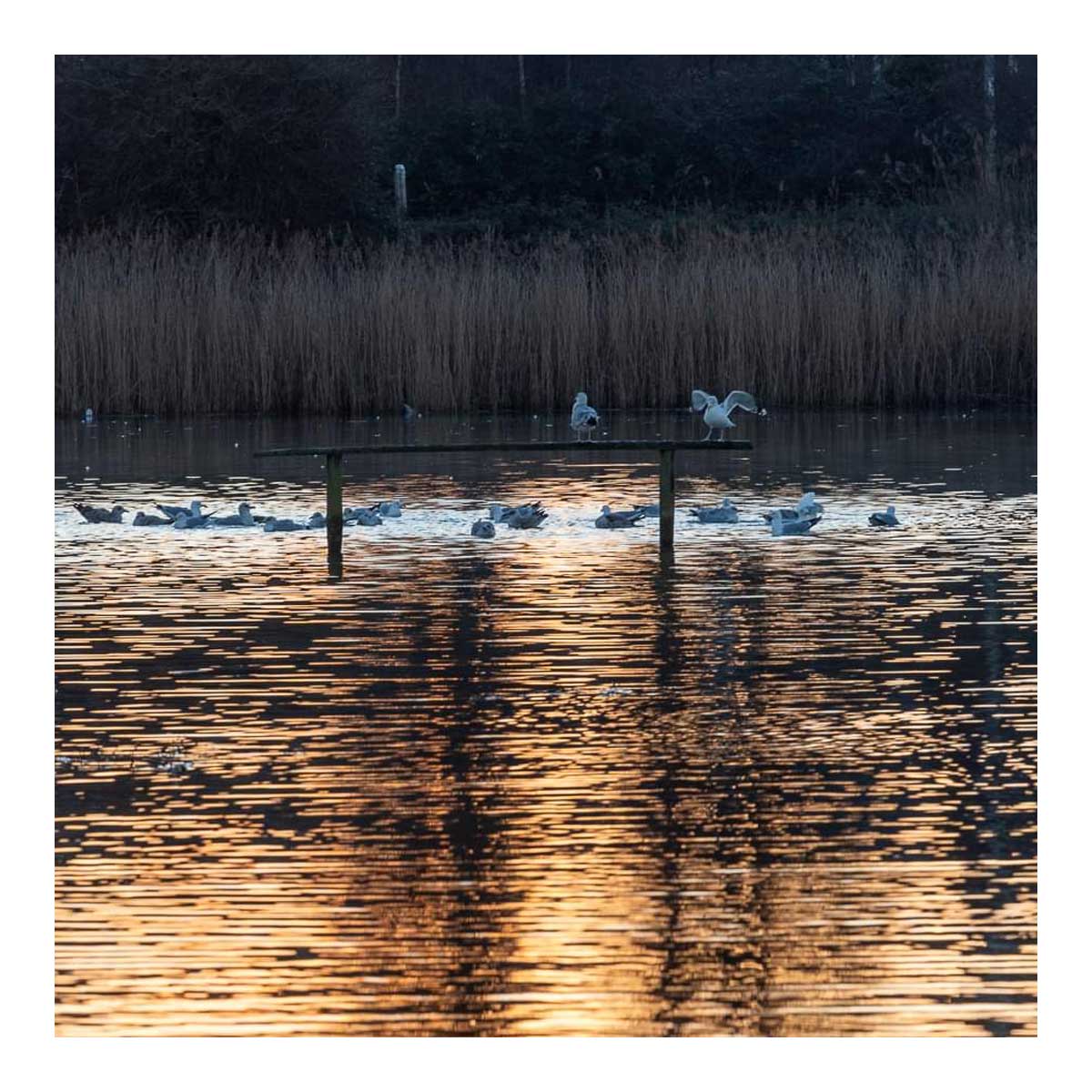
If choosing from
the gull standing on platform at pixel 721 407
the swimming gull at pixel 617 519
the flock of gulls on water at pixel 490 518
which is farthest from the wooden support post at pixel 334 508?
the gull standing on platform at pixel 721 407

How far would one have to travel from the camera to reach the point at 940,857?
516 centimetres

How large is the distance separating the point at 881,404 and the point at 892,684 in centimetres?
1303

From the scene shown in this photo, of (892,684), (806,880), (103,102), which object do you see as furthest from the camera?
(103,102)

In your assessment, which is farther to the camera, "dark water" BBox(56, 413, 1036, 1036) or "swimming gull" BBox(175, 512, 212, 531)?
"swimming gull" BBox(175, 512, 212, 531)

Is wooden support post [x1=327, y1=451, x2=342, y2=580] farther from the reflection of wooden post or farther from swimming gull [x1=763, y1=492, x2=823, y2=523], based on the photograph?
the reflection of wooden post

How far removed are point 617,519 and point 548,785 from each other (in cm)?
588

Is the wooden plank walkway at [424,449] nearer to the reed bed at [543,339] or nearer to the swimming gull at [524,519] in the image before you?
the swimming gull at [524,519]

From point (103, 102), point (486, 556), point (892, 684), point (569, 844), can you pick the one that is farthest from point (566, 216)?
point (569, 844)

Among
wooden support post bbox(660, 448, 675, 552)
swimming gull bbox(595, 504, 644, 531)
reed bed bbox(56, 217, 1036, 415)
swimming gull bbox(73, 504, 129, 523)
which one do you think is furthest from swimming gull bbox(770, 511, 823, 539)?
reed bed bbox(56, 217, 1036, 415)

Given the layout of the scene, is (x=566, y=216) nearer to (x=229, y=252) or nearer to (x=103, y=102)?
(x=103, y=102)

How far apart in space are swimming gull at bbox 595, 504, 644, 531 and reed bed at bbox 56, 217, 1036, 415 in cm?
808

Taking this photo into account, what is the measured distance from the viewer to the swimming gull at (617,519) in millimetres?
11648

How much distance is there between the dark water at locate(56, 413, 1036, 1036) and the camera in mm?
4367

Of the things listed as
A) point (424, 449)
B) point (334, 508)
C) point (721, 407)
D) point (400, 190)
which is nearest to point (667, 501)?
point (424, 449)
